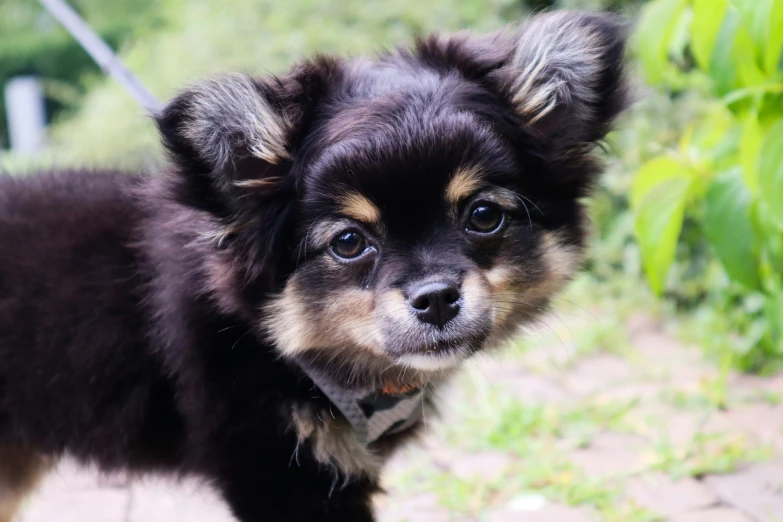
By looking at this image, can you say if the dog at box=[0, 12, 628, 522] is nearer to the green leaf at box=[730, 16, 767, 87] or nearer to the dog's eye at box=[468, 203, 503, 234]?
the dog's eye at box=[468, 203, 503, 234]

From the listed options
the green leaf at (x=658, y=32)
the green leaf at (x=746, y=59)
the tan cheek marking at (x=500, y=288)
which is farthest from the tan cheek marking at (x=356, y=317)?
the green leaf at (x=746, y=59)

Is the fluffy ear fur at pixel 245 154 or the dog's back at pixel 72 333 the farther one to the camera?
the dog's back at pixel 72 333

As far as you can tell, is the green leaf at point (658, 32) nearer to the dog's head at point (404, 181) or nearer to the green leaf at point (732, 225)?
the dog's head at point (404, 181)

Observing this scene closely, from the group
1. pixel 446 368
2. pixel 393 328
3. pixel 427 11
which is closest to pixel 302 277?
pixel 393 328

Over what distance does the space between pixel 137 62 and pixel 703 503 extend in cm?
1078

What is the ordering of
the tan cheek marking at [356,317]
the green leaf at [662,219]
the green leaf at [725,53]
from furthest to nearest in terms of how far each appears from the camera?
the green leaf at [662,219] < the green leaf at [725,53] < the tan cheek marking at [356,317]

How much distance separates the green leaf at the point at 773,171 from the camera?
2.52m

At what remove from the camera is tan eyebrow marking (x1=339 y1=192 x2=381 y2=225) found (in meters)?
2.61

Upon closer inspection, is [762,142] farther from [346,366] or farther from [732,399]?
[732,399]

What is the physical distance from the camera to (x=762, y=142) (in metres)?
2.66

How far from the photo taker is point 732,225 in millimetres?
3047

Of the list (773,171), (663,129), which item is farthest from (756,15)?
(663,129)

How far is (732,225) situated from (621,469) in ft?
5.03

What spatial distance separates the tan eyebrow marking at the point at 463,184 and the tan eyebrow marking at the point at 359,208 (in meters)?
0.24
